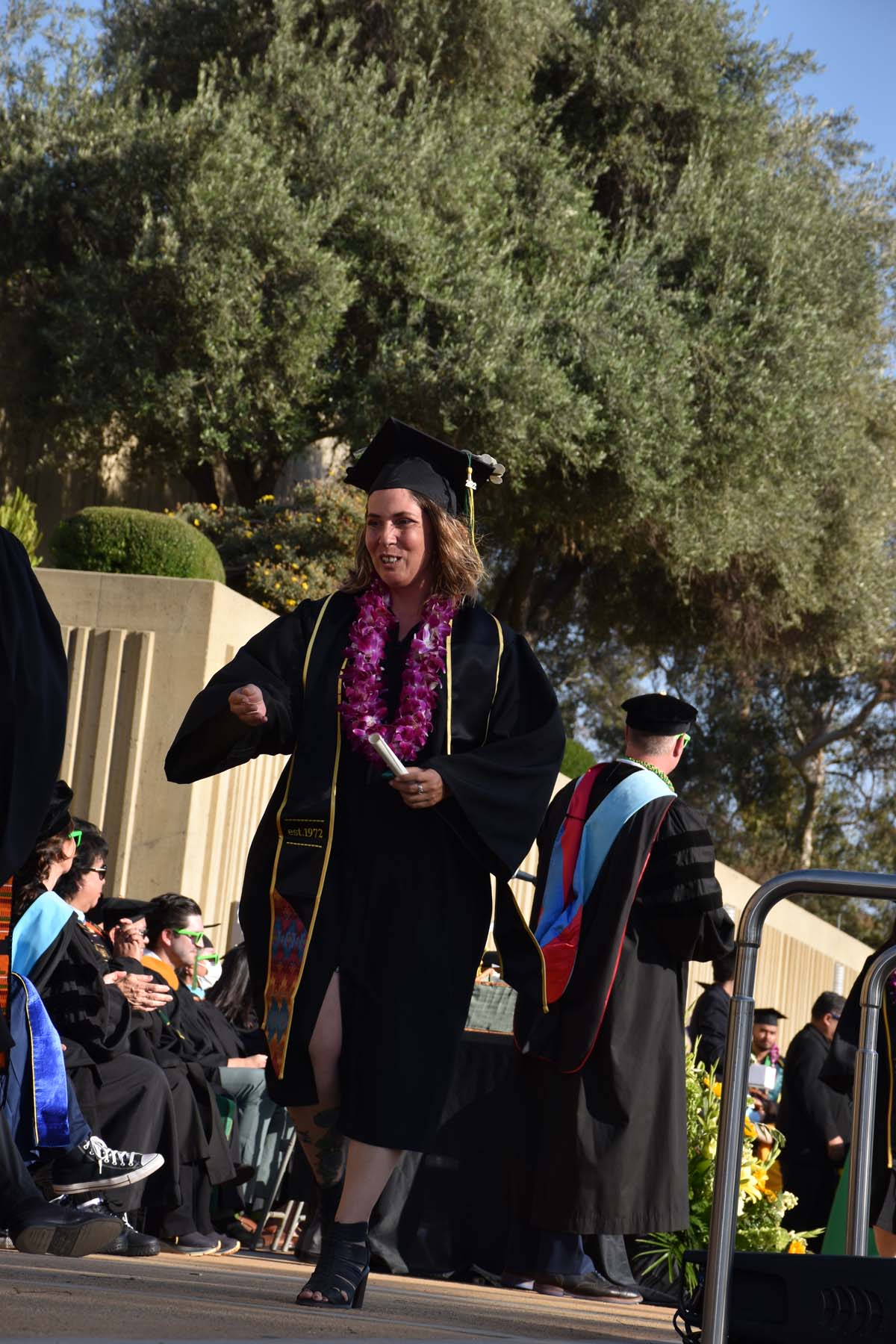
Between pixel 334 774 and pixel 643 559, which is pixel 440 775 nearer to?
pixel 334 774

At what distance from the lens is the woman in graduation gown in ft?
12.5

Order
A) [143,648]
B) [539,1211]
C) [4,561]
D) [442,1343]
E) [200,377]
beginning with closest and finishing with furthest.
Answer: [442,1343], [4,561], [539,1211], [143,648], [200,377]

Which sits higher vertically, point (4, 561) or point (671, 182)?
point (671, 182)

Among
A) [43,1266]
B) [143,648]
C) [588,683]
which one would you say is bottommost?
[43,1266]

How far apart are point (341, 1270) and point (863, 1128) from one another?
4.31 feet

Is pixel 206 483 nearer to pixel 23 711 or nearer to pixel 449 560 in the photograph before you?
pixel 449 560

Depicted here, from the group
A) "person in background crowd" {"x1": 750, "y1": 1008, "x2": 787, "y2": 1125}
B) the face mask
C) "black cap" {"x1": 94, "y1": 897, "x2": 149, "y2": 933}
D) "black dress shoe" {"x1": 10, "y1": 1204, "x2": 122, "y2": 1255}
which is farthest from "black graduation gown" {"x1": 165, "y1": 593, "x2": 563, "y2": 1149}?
"person in background crowd" {"x1": 750, "y1": 1008, "x2": 787, "y2": 1125}

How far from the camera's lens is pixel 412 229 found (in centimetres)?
1750

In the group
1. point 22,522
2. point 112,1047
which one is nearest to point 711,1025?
point 112,1047

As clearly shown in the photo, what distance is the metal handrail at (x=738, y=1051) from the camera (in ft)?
9.90

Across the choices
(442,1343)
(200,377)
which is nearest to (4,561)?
(442,1343)

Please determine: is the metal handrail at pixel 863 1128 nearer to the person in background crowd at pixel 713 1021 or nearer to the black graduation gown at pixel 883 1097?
the black graduation gown at pixel 883 1097

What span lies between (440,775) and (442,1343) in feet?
4.16

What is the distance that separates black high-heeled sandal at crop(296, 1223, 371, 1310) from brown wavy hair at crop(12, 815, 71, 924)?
A: 2.32 metres
